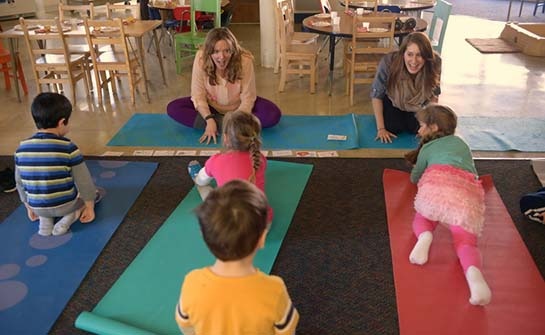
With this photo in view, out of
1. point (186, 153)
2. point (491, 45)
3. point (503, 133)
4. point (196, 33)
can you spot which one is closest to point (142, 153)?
point (186, 153)

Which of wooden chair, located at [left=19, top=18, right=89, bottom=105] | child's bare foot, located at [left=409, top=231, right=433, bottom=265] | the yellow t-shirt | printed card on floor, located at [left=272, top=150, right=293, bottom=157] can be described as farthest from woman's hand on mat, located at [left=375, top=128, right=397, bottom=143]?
wooden chair, located at [left=19, top=18, right=89, bottom=105]

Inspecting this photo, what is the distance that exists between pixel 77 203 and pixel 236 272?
1.71m

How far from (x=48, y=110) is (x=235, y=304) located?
1657 millimetres

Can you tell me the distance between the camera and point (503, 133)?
371 cm

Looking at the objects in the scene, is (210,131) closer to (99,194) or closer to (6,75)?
(99,194)

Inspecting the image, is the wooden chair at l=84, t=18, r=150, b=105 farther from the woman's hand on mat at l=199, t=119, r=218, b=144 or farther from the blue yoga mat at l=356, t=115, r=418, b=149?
the blue yoga mat at l=356, t=115, r=418, b=149

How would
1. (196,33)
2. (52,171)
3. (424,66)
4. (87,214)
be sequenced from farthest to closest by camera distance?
(196,33) < (424,66) < (87,214) < (52,171)

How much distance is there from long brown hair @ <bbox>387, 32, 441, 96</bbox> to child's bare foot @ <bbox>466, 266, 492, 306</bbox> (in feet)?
5.52

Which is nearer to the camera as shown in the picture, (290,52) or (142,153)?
(142,153)

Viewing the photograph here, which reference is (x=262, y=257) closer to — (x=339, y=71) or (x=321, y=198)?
(x=321, y=198)

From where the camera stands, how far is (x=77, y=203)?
2.59m

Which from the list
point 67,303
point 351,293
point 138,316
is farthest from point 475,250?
point 67,303

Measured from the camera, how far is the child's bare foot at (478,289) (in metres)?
1.96

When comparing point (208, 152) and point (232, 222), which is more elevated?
point (232, 222)
